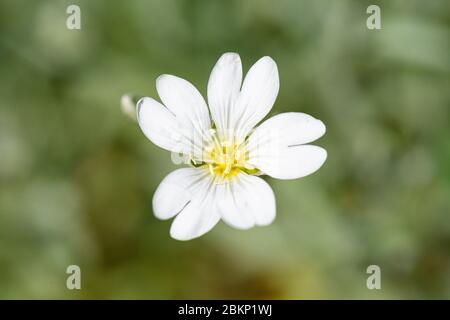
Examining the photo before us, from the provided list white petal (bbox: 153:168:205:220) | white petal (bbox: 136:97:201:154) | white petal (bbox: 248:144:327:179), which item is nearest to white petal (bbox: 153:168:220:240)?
white petal (bbox: 153:168:205:220)

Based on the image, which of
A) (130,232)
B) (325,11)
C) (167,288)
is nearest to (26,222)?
(130,232)

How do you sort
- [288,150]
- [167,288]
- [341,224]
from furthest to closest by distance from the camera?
[167,288] → [341,224] → [288,150]

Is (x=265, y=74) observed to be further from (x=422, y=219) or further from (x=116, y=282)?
(x=116, y=282)

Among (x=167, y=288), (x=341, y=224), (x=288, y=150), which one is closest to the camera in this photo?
(x=288, y=150)

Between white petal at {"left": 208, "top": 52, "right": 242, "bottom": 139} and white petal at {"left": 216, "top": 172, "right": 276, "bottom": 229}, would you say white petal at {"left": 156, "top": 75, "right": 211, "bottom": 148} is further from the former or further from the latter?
white petal at {"left": 216, "top": 172, "right": 276, "bottom": 229}

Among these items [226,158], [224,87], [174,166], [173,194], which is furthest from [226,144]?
[174,166]

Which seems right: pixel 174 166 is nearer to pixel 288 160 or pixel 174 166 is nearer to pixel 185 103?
pixel 185 103

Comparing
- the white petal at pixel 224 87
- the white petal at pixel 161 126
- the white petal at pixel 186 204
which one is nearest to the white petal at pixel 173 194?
the white petal at pixel 186 204
